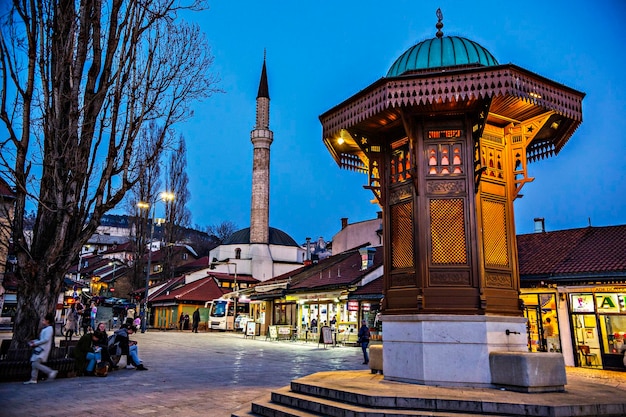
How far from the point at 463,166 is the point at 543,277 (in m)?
11.0

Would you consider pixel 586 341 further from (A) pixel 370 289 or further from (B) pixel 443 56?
(B) pixel 443 56

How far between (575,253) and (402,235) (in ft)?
40.4

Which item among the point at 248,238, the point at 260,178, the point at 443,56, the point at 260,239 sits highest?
the point at 260,178

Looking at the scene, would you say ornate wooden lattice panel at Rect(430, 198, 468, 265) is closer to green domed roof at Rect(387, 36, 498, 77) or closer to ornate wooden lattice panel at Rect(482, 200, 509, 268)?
ornate wooden lattice panel at Rect(482, 200, 509, 268)

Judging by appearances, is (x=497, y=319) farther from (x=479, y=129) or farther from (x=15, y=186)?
(x=15, y=186)

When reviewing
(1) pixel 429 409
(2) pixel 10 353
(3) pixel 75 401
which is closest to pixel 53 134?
(2) pixel 10 353

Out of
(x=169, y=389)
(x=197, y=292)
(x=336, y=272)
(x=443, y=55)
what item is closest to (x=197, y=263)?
(x=197, y=292)

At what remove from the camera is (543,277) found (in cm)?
1761

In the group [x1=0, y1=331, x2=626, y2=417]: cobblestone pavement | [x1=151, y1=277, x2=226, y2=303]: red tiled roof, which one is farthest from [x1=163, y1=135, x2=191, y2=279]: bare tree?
[x1=0, y1=331, x2=626, y2=417]: cobblestone pavement

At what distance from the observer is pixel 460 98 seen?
8.32 m

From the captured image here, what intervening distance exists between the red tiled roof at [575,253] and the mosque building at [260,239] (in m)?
34.8

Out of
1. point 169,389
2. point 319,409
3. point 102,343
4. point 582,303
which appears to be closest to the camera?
point 319,409

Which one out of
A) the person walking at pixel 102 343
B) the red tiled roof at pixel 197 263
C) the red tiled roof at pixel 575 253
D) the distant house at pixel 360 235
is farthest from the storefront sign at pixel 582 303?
the red tiled roof at pixel 197 263

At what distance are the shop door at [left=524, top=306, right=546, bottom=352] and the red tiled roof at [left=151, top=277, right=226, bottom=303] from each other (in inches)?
1196
